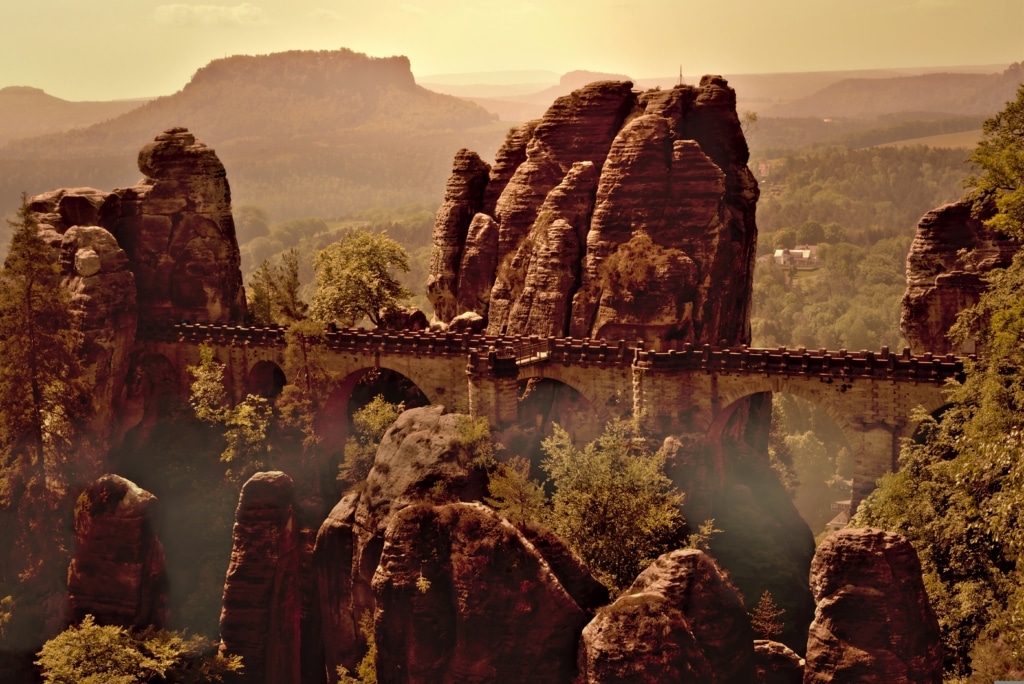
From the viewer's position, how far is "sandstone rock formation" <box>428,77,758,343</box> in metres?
47.3

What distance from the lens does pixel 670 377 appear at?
4381 cm

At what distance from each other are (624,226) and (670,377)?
26.1ft

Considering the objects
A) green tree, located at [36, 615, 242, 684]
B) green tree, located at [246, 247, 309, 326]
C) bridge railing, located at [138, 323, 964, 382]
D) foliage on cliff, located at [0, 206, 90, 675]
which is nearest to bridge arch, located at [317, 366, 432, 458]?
bridge railing, located at [138, 323, 964, 382]

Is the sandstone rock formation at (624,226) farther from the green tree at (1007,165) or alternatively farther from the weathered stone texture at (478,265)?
the green tree at (1007,165)

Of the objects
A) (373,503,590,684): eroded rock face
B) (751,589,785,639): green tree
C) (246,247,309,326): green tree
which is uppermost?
(246,247,309,326): green tree

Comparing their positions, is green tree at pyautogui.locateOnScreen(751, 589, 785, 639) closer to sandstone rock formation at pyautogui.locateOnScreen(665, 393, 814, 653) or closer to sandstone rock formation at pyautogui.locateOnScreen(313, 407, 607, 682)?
sandstone rock formation at pyautogui.locateOnScreen(665, 393, 814, 653)

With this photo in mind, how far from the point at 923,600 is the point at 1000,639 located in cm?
563

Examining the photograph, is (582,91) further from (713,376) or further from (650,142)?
(713,376)

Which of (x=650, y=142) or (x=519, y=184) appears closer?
(x=650, y=142)

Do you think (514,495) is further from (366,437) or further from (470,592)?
(366,437)

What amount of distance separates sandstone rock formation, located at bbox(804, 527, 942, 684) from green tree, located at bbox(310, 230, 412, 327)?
31.0 metres

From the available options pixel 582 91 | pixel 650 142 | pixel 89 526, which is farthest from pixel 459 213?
pixel 89 526

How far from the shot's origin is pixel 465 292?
56875 millimetres

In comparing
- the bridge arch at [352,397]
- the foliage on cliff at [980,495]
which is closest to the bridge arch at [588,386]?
the bridge arch at [352,397]
